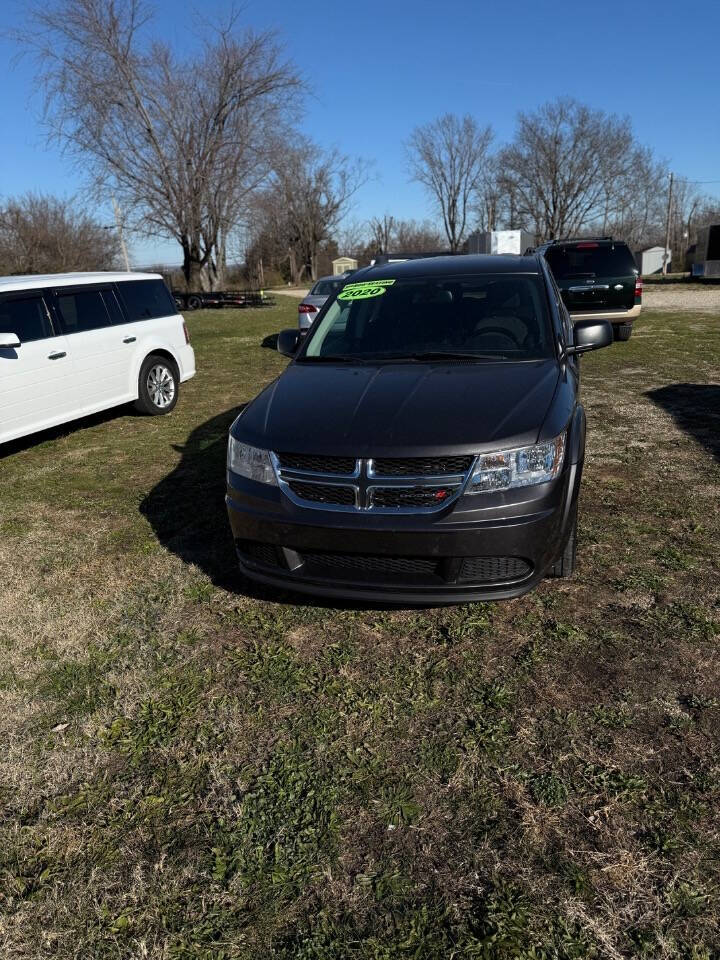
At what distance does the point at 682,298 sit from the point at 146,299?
21712 mm

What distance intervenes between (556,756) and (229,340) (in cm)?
1473

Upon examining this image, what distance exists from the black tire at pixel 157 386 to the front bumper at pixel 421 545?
5.54 meters

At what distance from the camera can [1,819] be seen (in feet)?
7.70

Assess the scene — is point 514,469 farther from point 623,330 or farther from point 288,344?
point 623,330

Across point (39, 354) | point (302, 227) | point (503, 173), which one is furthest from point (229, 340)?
point (503, 173)

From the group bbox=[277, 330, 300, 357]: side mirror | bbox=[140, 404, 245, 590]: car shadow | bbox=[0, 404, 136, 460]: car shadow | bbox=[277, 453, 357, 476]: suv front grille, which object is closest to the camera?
A: bbox=[277, 453, 357, 476]: suv front grille

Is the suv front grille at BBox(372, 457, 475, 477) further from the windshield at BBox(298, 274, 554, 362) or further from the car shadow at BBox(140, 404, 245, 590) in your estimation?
the car shadow at BBox(140, 404, 245, 590)

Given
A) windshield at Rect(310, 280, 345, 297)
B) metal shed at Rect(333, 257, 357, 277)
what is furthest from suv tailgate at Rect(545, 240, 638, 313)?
metal shed at Rect(333, 257, 357, 277)

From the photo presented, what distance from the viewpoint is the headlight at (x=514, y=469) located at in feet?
9.50

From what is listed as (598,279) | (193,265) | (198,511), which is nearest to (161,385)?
(198,511)

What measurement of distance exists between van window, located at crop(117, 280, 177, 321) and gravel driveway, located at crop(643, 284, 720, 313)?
15.5 meters

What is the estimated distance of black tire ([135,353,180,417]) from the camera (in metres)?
8.27

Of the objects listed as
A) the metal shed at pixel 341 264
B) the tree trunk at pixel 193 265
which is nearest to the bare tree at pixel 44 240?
the tree trunk at pixel 193 265

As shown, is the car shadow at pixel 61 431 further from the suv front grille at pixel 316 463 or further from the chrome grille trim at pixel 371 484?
the chrome grille trim at pixel 371 484
